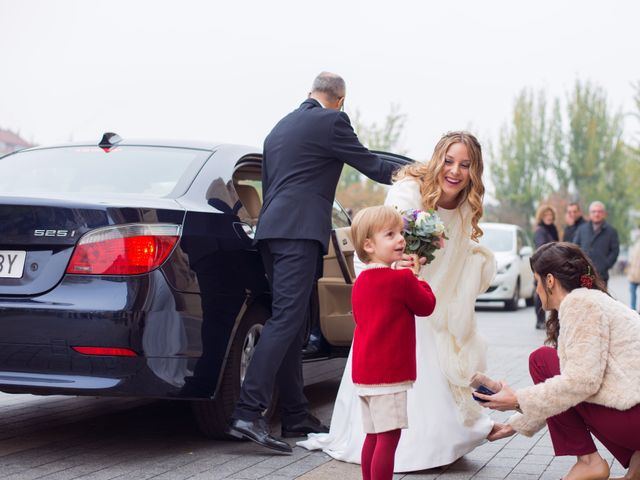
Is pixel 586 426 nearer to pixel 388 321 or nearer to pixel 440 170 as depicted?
pixel 388 321

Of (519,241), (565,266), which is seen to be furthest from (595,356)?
(519,241)

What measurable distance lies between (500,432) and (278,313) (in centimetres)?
128

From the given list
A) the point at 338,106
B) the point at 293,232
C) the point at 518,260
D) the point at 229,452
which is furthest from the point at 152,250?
the point at 518,260

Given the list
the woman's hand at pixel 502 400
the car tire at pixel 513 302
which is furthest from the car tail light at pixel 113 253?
the car tire at pixel 513 302

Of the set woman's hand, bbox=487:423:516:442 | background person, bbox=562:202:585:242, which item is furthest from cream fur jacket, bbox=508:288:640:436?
background person, bbox=562:202:585:242

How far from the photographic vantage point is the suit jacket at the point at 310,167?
5.27 m

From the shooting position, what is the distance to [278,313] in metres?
5.24

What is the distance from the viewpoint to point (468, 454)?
527 cm

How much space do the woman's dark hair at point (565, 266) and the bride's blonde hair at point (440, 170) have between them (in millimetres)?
788

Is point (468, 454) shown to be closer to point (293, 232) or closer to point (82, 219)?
point (293, 232)

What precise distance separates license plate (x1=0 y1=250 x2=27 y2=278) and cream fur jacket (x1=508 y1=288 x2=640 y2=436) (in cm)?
242

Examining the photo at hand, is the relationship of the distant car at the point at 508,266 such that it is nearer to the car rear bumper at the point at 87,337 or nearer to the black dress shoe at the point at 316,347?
the black dress shoe at the point at 316,347

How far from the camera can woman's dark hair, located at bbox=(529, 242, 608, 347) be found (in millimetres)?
4246

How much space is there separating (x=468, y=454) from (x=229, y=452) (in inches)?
48.8
